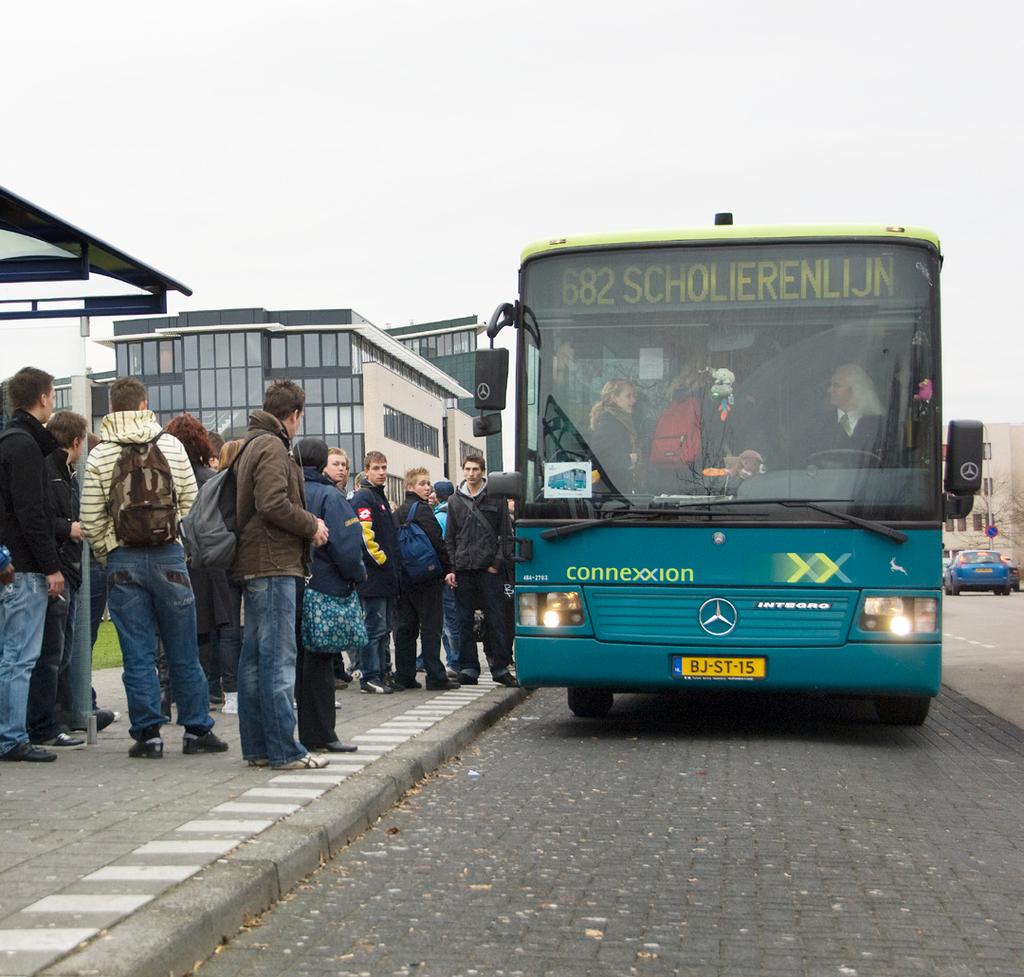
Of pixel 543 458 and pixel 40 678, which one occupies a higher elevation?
pixel 543 458

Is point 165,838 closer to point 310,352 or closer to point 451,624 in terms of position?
point 451,624

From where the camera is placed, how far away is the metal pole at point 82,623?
9906mm

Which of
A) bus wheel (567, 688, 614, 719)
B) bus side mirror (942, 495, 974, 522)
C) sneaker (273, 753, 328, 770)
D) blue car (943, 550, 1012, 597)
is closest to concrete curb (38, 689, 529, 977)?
sneaker (273, 753, 328, 770)

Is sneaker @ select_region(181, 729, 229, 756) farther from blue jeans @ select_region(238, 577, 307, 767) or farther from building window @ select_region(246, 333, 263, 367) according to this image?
building window @ select_region(246, 333, 263, 367)

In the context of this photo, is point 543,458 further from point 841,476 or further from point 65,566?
point 65,566

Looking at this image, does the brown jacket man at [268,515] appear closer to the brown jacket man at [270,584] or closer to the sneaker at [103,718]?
the brown jacket man at [270,584]

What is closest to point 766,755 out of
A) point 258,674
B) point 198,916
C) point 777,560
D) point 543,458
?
point 777,560

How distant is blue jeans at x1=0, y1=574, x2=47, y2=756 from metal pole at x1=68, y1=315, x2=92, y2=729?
96cm

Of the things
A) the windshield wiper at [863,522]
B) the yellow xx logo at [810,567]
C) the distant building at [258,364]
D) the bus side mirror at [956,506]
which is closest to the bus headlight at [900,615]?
the yellow xx logo at [810,567]

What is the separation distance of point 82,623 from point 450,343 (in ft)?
369

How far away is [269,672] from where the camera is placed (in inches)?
332

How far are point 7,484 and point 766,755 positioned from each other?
15.5 feet

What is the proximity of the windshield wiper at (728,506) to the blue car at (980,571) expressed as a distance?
49.8m

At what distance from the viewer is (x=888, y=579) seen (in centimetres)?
1035
